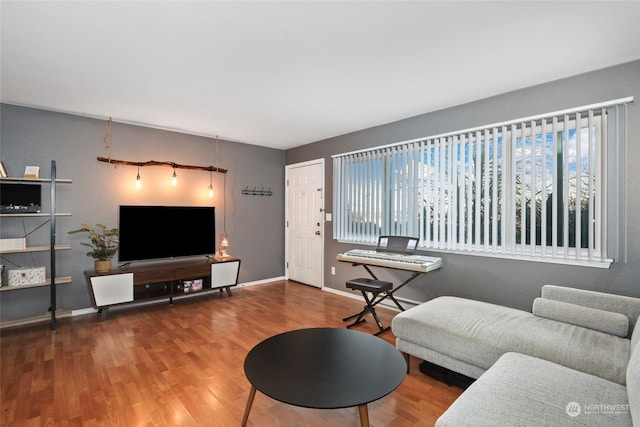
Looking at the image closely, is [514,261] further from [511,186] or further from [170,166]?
[170,166]

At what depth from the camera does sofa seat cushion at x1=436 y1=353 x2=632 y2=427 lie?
4.03ft

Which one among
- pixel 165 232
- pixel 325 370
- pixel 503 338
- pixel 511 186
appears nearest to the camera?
pixel 325 370

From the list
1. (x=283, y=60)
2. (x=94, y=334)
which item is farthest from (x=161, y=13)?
(x=94, y=334)

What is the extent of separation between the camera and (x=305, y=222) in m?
5.42

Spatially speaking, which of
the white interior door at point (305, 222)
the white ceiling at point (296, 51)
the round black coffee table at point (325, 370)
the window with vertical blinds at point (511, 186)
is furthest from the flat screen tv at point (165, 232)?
the round black coffee table at point (325, 370)

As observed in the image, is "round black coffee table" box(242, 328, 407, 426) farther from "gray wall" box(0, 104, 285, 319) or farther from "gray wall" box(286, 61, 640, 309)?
"gray wall" box(0, 104, 285, 319)

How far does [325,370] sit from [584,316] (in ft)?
6.12

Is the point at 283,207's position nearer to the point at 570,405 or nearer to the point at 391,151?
the point at 391,151

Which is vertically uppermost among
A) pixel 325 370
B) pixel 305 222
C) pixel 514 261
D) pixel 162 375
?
pixel 305 222

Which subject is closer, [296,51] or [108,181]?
[296,51]

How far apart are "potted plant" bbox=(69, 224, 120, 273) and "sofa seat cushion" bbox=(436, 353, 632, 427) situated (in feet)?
12.9

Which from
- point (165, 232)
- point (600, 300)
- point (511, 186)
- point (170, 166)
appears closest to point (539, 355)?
point (600, 300)

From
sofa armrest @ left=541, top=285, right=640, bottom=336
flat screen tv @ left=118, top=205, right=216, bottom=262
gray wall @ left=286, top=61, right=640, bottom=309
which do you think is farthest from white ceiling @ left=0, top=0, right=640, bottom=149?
sofa armrest @ left=541, top=285, right=640, bottom=336

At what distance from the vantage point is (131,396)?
2.10 metres
